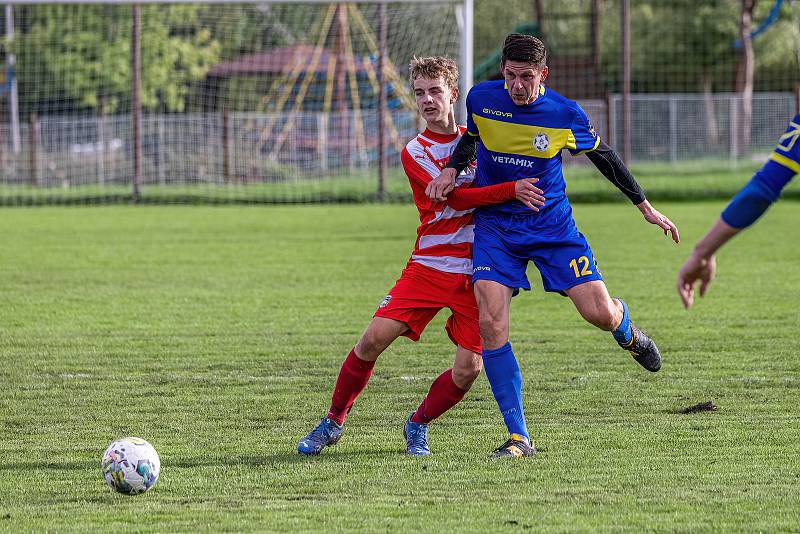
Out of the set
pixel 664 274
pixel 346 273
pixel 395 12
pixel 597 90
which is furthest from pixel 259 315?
pixel 597 90

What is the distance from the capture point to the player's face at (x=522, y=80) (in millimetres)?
5438

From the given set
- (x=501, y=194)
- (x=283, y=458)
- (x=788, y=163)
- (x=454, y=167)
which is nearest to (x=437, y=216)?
(x=454, y=167)

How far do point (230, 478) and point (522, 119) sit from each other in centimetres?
203

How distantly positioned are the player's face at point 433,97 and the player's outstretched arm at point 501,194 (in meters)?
0.36

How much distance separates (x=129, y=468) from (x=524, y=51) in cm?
240

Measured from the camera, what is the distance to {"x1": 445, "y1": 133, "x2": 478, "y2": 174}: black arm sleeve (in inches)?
222

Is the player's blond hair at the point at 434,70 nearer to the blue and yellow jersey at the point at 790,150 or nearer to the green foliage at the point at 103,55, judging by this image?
the blue and yellow jersey at the point at 790,150

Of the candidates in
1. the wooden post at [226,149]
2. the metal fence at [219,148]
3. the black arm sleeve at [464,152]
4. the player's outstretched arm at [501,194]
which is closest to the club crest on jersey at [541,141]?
the player's outstretched arm at [501,194]

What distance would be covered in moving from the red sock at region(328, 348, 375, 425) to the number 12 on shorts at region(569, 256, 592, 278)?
102cm

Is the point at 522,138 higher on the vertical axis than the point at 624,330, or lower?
higher

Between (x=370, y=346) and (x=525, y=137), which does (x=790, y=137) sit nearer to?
(x=525, y=137)

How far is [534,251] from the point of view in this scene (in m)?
5.64

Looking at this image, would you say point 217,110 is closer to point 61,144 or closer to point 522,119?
point 61,144

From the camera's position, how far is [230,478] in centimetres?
510
